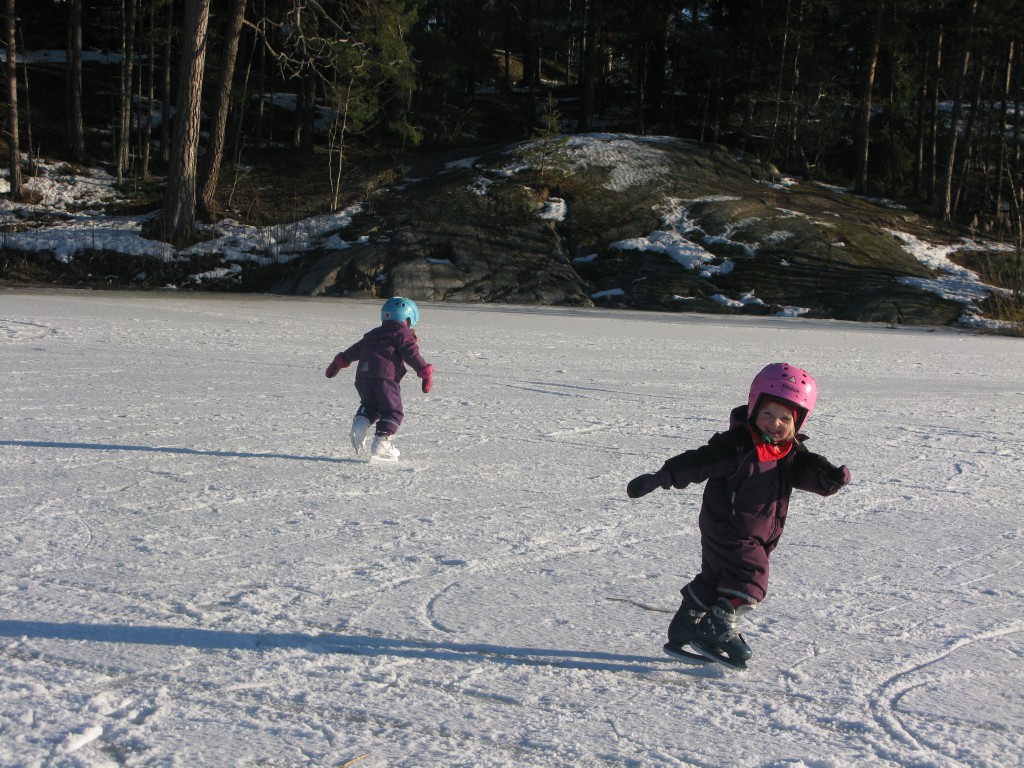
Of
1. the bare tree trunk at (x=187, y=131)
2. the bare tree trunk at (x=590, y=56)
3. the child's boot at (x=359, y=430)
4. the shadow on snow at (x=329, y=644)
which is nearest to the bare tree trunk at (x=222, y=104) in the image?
Answer: the bare tree trunk at (x=187, y=131)

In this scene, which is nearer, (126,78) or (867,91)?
(126,78)

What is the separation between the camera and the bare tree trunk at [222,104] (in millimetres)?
23750

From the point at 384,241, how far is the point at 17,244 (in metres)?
9.14

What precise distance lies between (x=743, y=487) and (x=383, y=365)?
3464 mm

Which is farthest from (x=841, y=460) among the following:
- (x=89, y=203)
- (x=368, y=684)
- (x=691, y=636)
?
(x=89, y=203)

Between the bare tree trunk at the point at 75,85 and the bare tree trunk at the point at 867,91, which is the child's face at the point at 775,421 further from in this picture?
the bare tree trunk at the point at 75,85

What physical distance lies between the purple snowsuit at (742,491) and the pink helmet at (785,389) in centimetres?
8

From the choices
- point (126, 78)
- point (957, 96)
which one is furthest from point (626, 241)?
point (126, 78)

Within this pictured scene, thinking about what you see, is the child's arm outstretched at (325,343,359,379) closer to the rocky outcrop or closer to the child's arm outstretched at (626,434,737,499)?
the child's arm outstretched at (626,434,737,499)

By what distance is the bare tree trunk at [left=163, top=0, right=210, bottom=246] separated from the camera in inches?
879

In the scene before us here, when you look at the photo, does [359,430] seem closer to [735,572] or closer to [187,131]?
[735,572]

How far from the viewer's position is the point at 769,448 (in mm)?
3275

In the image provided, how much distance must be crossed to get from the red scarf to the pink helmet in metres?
0.06

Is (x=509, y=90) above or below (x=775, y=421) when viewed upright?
above
